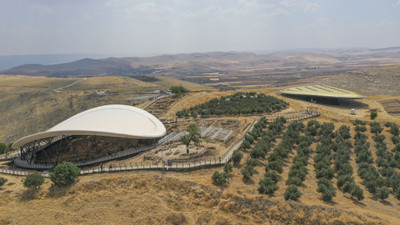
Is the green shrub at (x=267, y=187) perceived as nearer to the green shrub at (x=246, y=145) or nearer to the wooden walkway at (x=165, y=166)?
the wooden walkway at (x=165, y=166)

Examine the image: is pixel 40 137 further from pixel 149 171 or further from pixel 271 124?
pixel 271 124

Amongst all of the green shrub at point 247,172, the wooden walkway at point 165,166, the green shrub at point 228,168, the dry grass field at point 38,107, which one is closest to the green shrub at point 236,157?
the wooden walkway at point 165,166

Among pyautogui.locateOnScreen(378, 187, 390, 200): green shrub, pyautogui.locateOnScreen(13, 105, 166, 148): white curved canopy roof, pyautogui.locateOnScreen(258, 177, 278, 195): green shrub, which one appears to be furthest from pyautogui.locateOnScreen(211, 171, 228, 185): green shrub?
pyautogui.locateOnScreen(378, 187, 390, 200): green shrub

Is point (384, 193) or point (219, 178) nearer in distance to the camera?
point (384, 193)

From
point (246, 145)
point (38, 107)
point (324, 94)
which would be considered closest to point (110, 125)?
point (246, 145)

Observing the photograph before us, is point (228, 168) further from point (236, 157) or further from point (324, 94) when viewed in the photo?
point (324, 94)

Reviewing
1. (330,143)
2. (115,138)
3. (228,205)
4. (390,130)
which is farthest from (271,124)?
(115,138)
